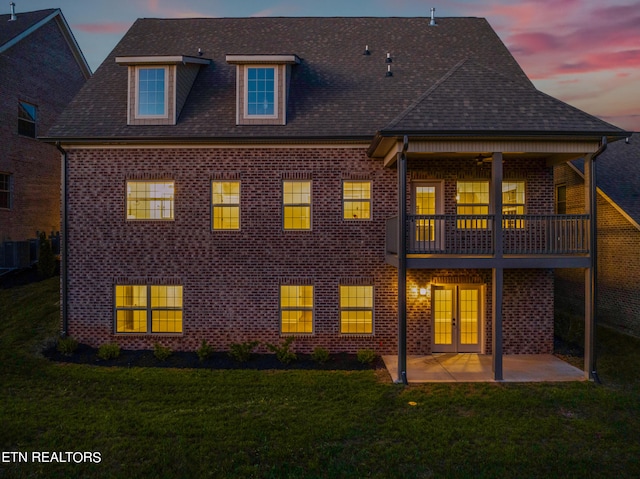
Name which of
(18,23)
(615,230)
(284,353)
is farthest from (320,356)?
(18,23)

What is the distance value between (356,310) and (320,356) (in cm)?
171

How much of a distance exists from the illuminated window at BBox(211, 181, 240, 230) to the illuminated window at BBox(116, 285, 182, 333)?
7.39 feet

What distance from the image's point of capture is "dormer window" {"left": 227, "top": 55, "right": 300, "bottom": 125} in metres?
11.8

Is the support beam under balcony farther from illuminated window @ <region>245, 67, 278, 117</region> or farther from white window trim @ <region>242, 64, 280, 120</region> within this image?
illuminated window @ <region>245, 67, 278, 117</region>

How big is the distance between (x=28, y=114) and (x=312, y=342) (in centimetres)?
1663

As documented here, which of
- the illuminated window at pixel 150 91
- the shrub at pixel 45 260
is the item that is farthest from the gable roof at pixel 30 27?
the illuminated window at pixel 150 91

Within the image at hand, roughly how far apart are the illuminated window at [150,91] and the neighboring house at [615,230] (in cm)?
1431

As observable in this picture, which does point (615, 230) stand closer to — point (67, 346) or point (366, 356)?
point (366, 356)

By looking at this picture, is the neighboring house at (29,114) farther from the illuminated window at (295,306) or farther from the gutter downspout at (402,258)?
the gutter downspout at (402,258)

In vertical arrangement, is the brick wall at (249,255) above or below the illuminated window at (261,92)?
below

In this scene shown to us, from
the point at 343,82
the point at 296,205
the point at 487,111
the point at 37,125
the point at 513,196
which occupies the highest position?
the point at 37,125

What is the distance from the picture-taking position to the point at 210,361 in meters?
10.9

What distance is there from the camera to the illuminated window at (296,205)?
460 inches

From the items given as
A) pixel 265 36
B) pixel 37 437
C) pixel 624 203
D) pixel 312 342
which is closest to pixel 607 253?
pixel 624 203
